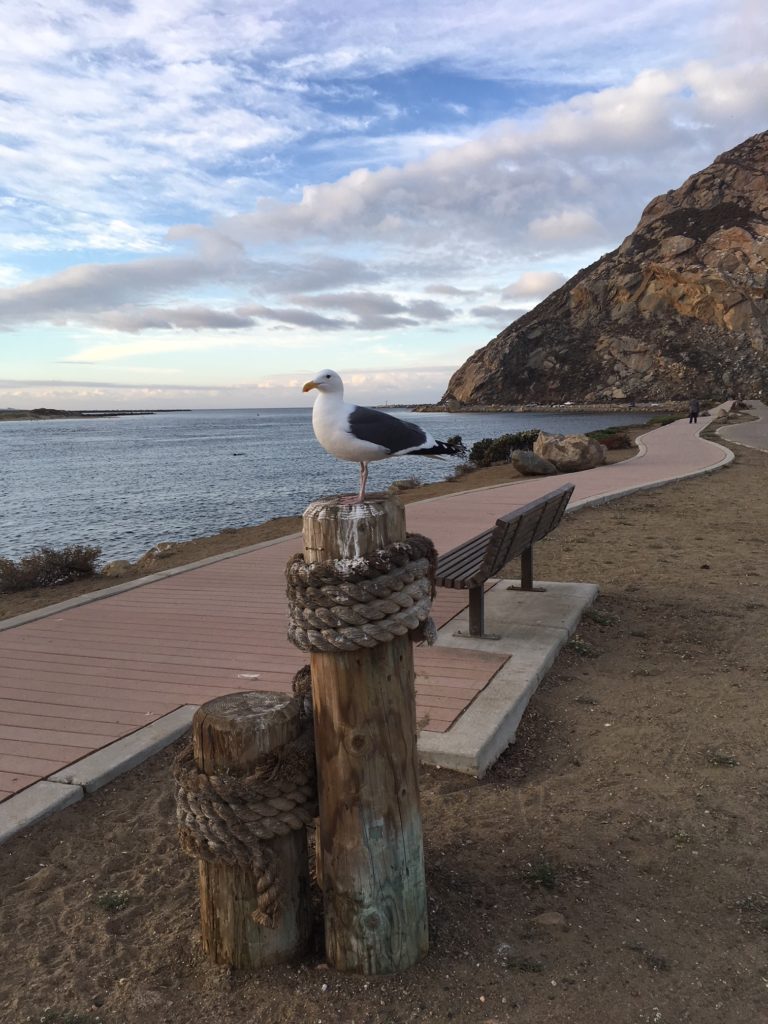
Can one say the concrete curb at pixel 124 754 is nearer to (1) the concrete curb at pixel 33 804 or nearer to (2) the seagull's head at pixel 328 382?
(1) the concrete curb at pixel 33 804

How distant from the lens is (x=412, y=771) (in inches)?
97.8

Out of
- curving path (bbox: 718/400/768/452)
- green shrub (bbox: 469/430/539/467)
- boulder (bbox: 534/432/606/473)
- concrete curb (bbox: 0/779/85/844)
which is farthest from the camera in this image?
green shrub (bbox: 469/430/539/467)

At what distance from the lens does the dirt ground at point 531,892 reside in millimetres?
2355

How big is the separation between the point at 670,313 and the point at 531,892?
379ft

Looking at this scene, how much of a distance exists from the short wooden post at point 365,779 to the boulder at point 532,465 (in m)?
16.7

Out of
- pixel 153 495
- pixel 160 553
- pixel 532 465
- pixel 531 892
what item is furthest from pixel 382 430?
pixel 153 495

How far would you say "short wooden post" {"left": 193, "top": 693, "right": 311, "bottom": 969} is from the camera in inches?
93.8

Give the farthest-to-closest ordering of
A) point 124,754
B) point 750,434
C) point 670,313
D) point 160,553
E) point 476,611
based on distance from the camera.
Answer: point 670,313 → point 750,434 → point 160,553 → point 476,611 → point 124,754

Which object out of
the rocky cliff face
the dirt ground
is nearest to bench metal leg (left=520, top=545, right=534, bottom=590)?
the dirt ground

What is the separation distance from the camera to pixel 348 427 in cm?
304

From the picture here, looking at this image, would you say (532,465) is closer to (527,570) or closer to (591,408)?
(527,570)

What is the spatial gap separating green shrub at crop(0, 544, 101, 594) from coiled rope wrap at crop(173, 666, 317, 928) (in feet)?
28.6

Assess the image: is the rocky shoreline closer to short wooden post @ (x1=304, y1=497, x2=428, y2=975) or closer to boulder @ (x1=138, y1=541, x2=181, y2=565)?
boulder @ (x1=138, y1=541, x2=181, y2=565)

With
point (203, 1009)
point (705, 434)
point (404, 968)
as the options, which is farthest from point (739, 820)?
point (705, 434)
